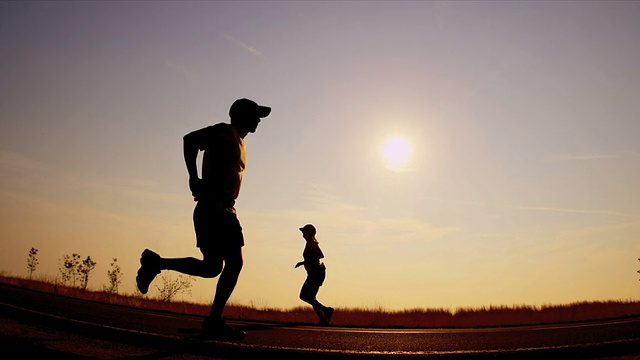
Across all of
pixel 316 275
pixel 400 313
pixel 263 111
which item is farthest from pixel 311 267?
pixel 263 111

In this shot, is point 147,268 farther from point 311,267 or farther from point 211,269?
point 311,267

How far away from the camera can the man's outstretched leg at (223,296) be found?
4012 mm

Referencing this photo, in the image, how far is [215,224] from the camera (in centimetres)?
392

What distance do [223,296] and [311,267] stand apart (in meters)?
6.17

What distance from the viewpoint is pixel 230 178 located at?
409cm

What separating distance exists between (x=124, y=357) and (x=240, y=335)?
135cm

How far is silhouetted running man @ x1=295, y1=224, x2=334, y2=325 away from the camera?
976 centimetres

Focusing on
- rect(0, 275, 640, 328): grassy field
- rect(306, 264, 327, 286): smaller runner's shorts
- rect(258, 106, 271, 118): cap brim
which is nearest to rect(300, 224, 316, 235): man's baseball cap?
rect(306, 264, 327, 286): smaller runner's shorts

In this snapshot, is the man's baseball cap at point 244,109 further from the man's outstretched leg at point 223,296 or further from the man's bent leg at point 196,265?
the man's bent leg at point 196,265

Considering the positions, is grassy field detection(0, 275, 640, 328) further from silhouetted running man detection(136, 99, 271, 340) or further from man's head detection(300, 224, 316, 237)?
silhouetted running man detection(136, 99, 271, 340)

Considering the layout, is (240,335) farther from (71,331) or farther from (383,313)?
(383,313)

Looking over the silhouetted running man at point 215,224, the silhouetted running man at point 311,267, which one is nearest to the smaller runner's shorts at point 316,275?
the silhouetted running man at point 311,267

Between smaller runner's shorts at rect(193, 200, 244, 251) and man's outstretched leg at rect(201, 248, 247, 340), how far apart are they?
4.7 inches

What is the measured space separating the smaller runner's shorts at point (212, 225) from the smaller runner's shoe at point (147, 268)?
426 millimetres
